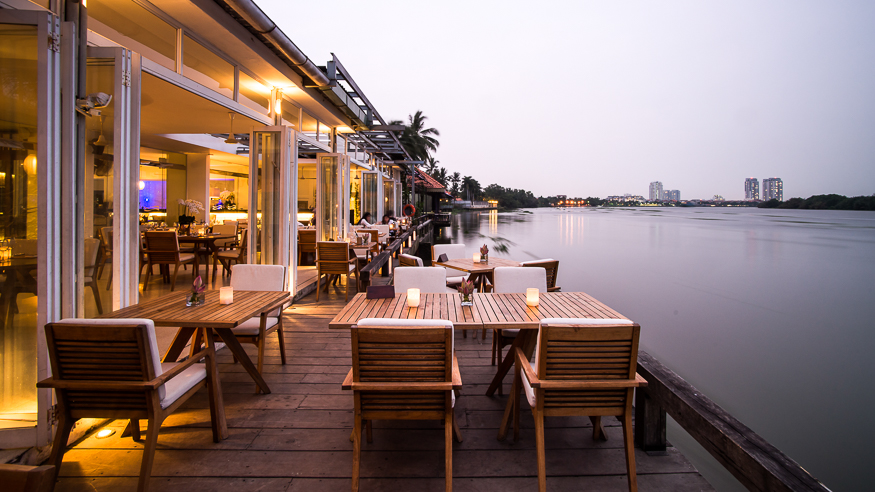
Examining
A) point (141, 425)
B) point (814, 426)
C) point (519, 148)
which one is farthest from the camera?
point (519, 148)

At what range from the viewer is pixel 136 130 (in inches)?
111

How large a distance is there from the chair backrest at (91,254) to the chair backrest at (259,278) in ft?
3.76

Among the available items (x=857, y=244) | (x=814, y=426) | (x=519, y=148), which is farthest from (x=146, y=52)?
(x=519, y=148)

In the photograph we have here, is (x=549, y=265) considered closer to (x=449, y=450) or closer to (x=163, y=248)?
(x=449, y=450)

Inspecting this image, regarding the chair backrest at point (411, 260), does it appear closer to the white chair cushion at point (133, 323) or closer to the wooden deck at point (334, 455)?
the wooden deck at point (334, 455)

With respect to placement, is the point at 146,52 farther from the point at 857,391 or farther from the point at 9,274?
the point at 857,391

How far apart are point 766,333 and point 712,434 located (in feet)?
29.0

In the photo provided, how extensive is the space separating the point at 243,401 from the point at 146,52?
110 inches

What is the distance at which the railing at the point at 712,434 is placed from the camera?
4.82 ft

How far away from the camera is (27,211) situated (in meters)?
2.21

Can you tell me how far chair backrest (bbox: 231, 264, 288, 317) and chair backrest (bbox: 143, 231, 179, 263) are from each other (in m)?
2.90

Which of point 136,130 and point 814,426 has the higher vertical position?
point 136,130

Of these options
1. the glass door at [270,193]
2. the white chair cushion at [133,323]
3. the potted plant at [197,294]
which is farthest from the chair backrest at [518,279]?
the glass door at [270,193]

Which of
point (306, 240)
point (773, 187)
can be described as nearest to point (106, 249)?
point (306, 240)
